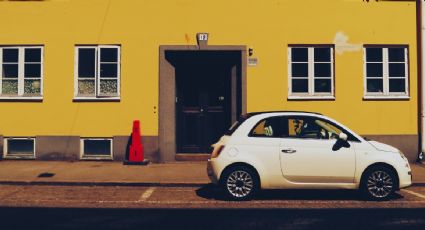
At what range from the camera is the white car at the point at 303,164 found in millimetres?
8023

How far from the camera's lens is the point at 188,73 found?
45.3 ft

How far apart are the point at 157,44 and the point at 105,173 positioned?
169 inches

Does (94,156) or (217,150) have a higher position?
(217,150)

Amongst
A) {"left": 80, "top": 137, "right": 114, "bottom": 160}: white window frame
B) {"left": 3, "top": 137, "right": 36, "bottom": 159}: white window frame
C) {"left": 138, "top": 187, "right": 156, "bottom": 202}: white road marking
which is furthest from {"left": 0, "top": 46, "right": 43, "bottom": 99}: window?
{"left": 138, "top": 187, "right": 156, "bottom": 202}: white road marking

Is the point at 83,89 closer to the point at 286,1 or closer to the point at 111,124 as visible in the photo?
the point at 111,124

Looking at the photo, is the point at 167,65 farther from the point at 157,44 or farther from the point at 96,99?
the point at 96,99

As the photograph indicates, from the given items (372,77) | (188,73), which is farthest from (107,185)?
(372,77)

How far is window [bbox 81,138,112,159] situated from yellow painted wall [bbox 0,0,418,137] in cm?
27

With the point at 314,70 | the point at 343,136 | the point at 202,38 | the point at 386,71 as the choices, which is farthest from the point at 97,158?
the point at 386,71

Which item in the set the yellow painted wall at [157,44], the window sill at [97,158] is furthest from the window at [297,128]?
the window sill at [97,158]
